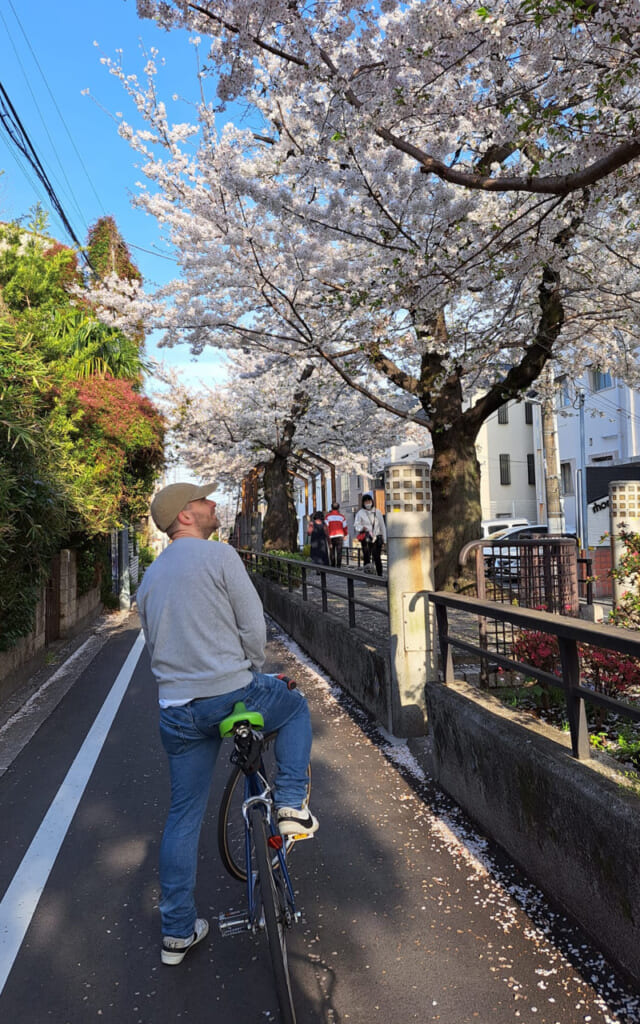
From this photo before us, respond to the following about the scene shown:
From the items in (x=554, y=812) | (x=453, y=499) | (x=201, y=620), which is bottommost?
(x=554, y=812)

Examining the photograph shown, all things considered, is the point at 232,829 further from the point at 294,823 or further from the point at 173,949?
the point at 173,949

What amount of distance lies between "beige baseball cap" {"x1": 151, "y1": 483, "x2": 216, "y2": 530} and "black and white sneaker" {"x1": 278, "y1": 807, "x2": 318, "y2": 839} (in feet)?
4.34

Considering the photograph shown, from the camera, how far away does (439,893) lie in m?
3.67

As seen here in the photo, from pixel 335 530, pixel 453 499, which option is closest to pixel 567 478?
pixel 335 530

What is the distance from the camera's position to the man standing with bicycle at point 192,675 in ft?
10.1

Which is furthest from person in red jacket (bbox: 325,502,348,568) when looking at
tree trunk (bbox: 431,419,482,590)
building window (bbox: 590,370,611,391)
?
building window (bbox: 590,370,611,391)

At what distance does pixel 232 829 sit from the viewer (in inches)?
140

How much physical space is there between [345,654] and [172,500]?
16.8 feet

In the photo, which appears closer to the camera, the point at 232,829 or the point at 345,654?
the point at 232,829

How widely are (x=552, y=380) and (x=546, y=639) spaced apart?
1285cm

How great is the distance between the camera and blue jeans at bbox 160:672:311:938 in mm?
3096

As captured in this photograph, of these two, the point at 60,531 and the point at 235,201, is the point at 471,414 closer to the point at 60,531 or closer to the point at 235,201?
the point at 235,201

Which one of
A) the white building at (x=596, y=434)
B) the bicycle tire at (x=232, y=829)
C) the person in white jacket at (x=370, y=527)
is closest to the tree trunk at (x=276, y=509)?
the person in white jacket at (x=370, y=527)

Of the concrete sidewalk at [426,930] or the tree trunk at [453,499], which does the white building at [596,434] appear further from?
the concrete sidewalk at [426,930]
